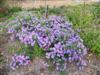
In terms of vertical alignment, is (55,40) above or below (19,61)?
above

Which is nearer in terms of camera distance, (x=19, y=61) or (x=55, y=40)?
(x=19, y=61)

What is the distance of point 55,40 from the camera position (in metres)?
4.82

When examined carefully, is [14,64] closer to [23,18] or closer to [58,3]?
[23,18]

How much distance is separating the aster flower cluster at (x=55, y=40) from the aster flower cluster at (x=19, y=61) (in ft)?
0.75

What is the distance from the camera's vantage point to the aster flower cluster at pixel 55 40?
15.3 ft

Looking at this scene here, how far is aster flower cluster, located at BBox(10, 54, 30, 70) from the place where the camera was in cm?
469

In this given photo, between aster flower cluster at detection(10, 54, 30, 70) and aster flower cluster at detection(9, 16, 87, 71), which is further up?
aster flower cluster at detection(9, 16, 87, 71)

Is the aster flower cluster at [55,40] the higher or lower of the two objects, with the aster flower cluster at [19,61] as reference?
higher

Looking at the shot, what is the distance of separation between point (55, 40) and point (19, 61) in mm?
603

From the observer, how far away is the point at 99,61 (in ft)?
16.5

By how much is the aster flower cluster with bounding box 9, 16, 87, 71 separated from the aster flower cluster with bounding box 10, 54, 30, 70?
229mm

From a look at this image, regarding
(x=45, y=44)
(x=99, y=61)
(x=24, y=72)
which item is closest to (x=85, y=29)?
(x=99, y=61)

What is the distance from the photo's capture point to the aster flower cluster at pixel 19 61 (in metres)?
4.69

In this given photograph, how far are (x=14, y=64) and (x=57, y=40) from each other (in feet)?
2.32
